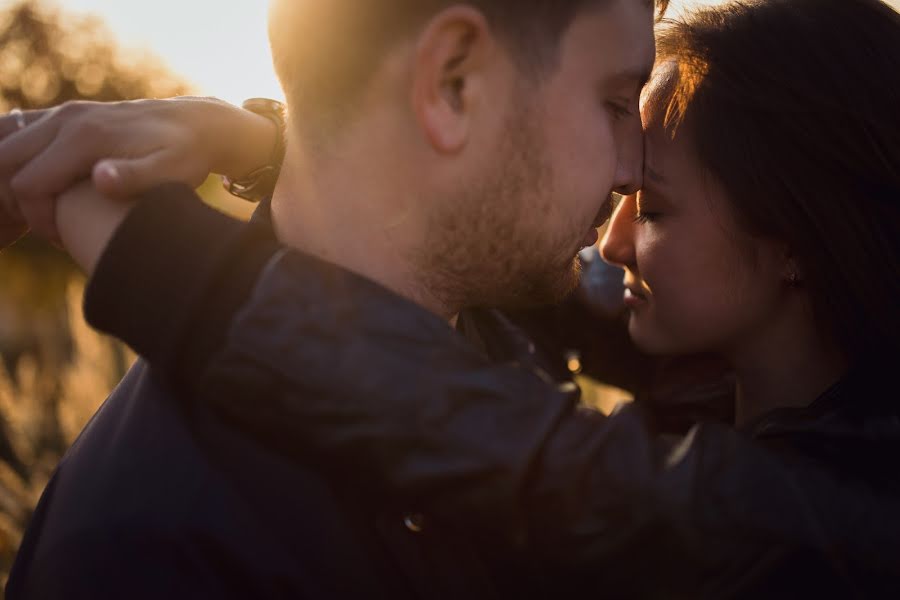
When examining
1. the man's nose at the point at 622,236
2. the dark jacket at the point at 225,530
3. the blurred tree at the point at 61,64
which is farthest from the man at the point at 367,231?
the blurred tree at the point at 61,64

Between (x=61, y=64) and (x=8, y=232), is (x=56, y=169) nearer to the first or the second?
(x=8, y=232)

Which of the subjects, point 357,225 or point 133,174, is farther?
point 357,225

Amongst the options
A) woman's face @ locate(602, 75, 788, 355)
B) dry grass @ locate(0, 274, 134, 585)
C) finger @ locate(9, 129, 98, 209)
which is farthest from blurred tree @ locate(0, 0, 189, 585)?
woman's face @ locate(602, 75, 788, 355)

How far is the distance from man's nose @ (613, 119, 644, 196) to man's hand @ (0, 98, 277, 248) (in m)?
0.98

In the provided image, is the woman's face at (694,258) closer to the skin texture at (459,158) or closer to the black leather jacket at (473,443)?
the skin texture at (459,158)

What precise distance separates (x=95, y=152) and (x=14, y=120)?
1.09 ft

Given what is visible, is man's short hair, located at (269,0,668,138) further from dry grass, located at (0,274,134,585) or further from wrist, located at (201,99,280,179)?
dry grass, located at (0,274,134,585)

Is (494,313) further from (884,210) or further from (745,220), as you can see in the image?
(884,210)

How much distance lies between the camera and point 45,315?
884cm

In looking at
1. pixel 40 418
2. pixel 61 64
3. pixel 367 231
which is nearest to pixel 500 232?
pixel 367 231

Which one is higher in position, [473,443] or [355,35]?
[355,35]

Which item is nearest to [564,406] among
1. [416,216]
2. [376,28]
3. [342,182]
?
[416,216]

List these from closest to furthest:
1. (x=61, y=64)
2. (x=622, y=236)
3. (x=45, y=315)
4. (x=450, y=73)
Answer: (x=450, y=73) < (x=622, y=236) < (x=45, y=315) < (x=61, y=64)

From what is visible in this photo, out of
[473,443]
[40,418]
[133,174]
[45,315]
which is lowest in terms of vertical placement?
[45,315]
